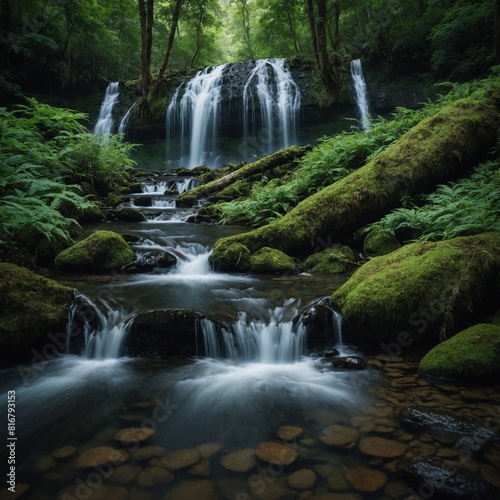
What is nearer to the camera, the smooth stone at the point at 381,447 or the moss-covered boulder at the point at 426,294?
the smooth stone at the point at 381,447

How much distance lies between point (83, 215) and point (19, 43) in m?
16.6

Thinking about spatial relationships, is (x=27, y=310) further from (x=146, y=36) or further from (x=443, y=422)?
(x=146, y=36)

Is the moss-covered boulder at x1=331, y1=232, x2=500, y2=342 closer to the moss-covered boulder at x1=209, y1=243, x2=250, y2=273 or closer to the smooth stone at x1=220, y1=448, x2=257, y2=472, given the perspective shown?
the smooth stone at x1=220, y1=448, x2=257, y2=472

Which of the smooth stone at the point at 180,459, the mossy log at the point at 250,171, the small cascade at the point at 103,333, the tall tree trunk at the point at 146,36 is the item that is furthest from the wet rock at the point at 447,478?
the tall tree trunk at the point at 146,36

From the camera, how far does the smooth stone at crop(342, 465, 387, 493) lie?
228 cm

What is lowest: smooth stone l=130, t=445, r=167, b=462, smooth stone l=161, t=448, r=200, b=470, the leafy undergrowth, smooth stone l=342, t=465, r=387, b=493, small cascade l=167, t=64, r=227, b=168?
smooth stone l=342, t=465, r=387, b=493

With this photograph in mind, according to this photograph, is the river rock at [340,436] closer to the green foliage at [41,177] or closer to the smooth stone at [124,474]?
the smooth stone at [124,474]

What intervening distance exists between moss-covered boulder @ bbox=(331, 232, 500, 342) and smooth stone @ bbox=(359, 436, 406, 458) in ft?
5.64

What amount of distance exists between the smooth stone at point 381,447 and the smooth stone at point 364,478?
0.56 ft

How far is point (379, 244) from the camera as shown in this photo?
655 centimetres

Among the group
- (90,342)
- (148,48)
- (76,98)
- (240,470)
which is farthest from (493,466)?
(76,98)

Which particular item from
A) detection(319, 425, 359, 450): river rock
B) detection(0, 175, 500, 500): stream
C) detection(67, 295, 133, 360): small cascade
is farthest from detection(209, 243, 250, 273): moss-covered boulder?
detection(319, 425, 359, 450): river rock

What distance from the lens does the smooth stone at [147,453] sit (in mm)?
2609

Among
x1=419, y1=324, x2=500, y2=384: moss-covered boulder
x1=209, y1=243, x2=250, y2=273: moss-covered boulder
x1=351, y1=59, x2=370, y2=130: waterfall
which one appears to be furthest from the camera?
x1=351, y1=59, x2=370, y2=130: waterfall
